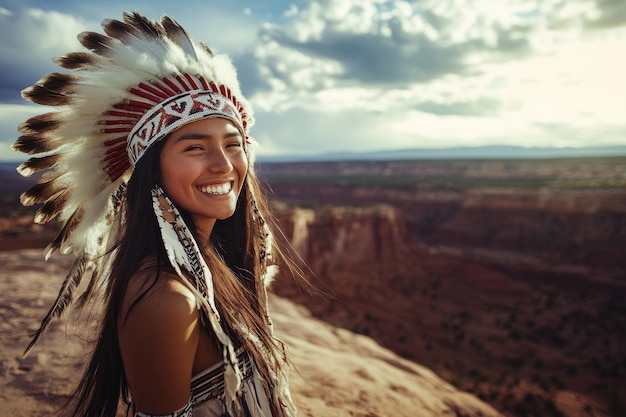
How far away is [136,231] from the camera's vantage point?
1.71m

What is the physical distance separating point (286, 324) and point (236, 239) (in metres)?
5.00

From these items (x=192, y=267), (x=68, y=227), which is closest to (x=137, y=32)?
(x=68, y=227)

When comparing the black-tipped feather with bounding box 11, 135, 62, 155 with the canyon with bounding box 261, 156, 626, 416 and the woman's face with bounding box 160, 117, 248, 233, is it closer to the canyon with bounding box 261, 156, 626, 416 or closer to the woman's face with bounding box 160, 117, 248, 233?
the woman's face with bounding box 160, 117, 248, 233

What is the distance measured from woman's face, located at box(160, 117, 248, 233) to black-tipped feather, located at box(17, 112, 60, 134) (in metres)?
0.70

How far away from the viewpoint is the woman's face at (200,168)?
1.74 m

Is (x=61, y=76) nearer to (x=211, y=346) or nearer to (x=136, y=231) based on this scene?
(x=136, y=231)

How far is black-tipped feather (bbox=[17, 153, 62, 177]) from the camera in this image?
209cm

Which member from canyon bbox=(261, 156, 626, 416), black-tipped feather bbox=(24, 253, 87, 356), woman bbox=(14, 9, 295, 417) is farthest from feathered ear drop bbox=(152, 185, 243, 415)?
canyon bbox=(261, 156, 626, 416)

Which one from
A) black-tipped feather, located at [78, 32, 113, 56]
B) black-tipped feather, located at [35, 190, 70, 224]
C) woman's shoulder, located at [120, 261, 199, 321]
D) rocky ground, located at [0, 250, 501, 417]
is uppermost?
black-tipped feather, located at [78, 32, 113, 56]

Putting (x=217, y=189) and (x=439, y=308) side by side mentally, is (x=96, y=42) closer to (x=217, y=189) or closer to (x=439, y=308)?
(x=217, y=189)

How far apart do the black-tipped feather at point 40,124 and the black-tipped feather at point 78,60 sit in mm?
247

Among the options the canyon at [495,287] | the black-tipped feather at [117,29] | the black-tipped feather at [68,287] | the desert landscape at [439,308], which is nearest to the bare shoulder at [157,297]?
the black-tipped feather at [68,287]

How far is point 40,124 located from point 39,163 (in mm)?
224

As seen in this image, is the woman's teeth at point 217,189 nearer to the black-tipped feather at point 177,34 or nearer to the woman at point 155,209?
the woman at point 155,209
